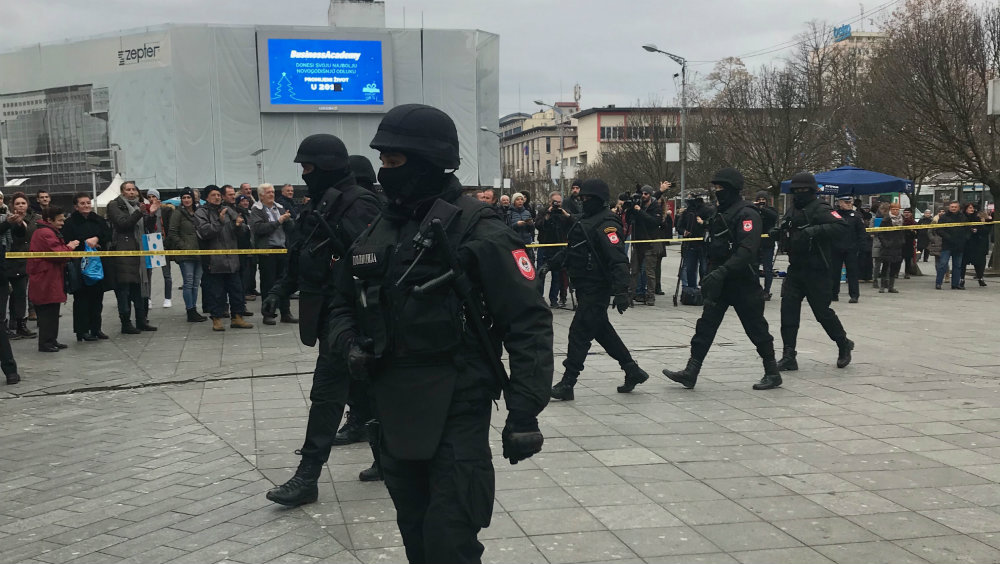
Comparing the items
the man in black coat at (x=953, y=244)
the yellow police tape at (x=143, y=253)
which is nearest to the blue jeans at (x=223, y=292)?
the yellow police tape at (x=143, y=253)

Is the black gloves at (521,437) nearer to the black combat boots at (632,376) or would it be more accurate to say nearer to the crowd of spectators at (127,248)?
the black combat boots at (632,376)

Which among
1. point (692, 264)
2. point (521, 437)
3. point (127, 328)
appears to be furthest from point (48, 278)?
point (692, 264)

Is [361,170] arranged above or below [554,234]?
above

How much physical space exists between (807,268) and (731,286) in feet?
4.57

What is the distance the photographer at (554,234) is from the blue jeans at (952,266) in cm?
792

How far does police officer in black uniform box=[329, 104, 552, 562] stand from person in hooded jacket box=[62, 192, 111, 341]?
9349 millimetres

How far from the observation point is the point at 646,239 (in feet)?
52.6

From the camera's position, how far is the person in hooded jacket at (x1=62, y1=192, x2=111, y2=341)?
1141 cm

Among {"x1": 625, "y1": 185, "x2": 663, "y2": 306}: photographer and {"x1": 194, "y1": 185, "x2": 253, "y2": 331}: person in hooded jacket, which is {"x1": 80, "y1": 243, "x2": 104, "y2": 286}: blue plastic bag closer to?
{"x1": 194, "y1": 185, "x2": 253, "y2": 331}: person in hooded jacket

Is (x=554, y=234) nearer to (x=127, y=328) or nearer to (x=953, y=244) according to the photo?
(x=127, y=328)

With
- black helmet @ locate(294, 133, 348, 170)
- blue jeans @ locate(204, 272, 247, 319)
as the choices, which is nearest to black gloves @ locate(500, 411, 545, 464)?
black helmet @ locate(294, 133, 348, 170)

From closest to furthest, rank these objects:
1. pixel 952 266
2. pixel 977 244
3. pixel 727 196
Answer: pixel 727 196
pixel 952 266
pixel 977 244

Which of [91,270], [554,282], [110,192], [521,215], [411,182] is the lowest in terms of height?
[554,282]

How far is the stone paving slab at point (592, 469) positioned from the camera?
4.38 metres
